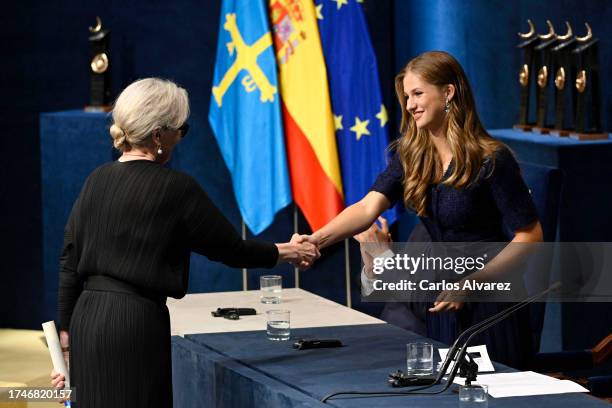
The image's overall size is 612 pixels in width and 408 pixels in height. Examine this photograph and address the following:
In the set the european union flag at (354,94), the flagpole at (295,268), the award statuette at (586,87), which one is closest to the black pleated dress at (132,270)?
the award statuette at (586,87)

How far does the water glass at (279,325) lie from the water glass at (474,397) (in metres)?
0.98

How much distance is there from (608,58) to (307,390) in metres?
3.27

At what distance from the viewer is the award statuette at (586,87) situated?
564 cm

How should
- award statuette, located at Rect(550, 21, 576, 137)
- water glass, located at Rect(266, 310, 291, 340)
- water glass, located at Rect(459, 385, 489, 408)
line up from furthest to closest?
1. award statuette, located at Rect(550, 21, 576, 137)
2. water glass, located at Rect(266, 310, 291, 340)
3. water glass, located at Rect(459, 385, 489, 408)

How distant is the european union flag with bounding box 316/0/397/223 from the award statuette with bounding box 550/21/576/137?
1526 millimetres

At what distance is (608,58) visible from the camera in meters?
5.89

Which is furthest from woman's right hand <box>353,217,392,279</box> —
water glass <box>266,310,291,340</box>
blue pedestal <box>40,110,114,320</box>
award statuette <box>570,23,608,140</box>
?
blue pedestal <box>40,110,114,320</box>

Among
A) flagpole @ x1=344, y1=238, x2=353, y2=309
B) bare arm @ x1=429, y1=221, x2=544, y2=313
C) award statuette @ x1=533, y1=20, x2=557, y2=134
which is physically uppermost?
award statuette @ x1=533, y1=20, x2=557, y2=134

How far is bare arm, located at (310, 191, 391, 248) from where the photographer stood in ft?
14.3

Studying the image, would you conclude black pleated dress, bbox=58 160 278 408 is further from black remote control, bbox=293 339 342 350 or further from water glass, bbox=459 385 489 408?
water glass, bbox=459 385 489 408

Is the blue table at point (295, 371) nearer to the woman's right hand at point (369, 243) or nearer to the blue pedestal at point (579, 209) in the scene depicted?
the woman's right hand at point (369, 243)

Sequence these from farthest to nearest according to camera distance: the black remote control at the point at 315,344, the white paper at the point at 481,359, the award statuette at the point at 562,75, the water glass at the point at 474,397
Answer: the award statuette at the point at 562,75 → the black remote control at the point at 315,344 → the white paper at the point at 481,359 → the water glass at the point at 474,397

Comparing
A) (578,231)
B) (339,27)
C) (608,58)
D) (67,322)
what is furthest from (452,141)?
(339,27)

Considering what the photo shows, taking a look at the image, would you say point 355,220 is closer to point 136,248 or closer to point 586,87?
point 136,248
